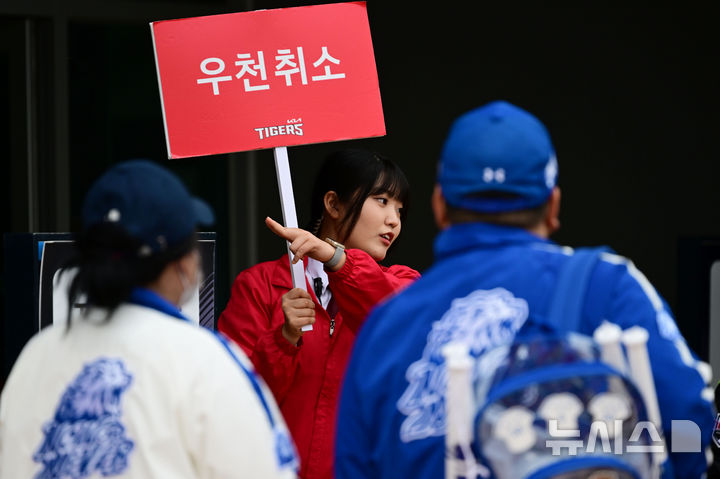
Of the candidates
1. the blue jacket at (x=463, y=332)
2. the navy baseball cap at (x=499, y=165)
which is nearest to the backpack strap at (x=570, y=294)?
the blue jacket at (x=463, y=332)

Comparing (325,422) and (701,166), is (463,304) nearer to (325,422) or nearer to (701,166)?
(325,422)

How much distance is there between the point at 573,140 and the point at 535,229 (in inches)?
151

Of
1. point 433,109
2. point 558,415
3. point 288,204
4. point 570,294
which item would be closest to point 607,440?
point 558,415

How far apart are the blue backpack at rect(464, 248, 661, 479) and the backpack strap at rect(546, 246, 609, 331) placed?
59mm

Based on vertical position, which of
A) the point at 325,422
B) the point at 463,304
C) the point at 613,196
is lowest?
the point at 325,422

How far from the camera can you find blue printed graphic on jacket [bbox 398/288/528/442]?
1579 mm

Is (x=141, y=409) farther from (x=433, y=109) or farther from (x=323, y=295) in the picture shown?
(x=433, y=109)

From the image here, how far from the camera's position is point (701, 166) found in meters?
5.51

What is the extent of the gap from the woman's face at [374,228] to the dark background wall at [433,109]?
83.4 inches

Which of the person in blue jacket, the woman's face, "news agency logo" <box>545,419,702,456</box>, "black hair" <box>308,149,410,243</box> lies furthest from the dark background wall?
"news agency logo" <box>545,419,702,456</box>

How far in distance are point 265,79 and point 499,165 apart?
53.4 inches

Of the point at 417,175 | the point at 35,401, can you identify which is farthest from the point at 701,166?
the point at 35,401

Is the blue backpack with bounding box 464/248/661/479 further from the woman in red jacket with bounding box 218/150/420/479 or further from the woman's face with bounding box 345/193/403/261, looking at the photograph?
the woman's face with bounding box 345/193/403/261

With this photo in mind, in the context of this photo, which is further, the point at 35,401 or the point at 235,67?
the point at 235,67
